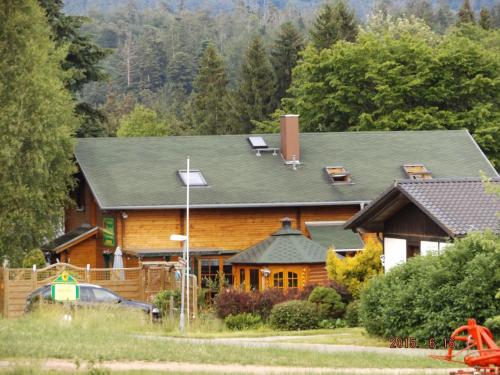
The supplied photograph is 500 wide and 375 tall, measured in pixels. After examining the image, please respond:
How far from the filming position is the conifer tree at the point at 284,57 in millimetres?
A: 101625

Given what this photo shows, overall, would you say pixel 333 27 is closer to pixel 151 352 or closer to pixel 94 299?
pixel 94 299

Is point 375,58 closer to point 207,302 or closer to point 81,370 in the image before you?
point 207,302

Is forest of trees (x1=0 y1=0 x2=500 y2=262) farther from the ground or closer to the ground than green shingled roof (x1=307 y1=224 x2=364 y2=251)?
farther from the ground

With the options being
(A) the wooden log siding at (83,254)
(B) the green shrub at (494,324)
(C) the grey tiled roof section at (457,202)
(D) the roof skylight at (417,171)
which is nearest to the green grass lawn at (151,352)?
(B) the green shrub at (494,324)

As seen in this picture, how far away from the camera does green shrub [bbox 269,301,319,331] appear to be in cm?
3550

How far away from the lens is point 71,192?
5528 centimetres

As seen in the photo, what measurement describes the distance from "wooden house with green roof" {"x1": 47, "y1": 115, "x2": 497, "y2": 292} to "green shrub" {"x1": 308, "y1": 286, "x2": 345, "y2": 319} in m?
8.35

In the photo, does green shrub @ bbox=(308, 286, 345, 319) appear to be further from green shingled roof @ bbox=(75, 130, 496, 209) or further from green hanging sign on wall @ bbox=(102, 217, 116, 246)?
green hanging sign on wall @ bbox=(102, 217, 116, 246)

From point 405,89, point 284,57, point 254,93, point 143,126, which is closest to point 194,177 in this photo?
point 405,89

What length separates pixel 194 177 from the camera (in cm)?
5122

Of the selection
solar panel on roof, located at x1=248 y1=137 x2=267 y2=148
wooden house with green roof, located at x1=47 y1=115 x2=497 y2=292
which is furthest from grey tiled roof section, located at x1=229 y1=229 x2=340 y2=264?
solar panel on roof, located at x1=248 y1=137 x2=267 y2=148

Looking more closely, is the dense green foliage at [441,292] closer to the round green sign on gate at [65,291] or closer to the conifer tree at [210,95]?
the round green sign on gate at [65,291]

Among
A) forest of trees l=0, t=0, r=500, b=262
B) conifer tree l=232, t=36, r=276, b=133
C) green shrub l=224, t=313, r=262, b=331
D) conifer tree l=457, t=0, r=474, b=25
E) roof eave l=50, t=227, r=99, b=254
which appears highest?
conifer tree l=457, t=0, r=474, b=25

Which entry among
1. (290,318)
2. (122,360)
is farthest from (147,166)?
(122,360)
